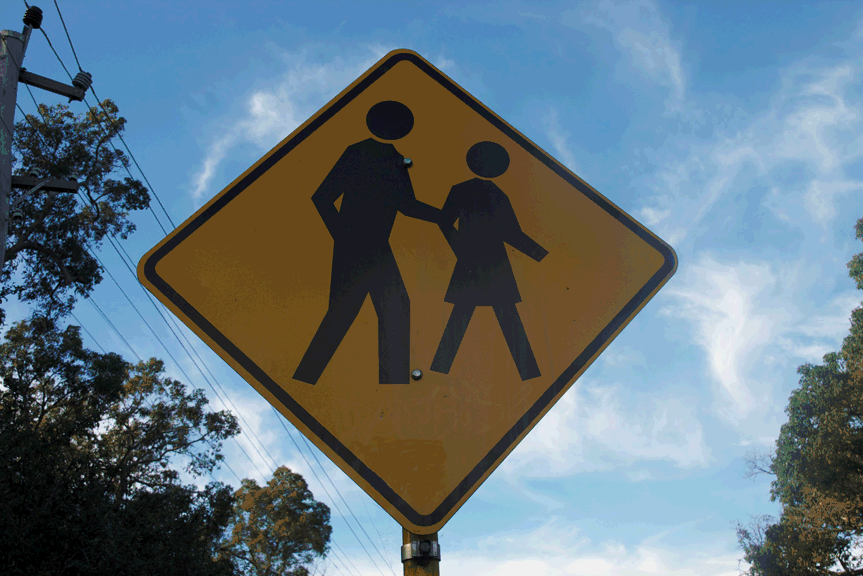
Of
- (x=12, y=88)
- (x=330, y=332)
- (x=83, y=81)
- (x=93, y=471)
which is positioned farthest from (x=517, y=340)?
(x=93, y=471)

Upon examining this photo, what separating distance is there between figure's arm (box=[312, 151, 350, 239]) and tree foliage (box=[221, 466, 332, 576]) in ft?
92.0

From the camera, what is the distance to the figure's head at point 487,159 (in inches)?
63.6

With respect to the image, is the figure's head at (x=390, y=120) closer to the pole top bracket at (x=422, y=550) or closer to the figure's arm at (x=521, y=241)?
the figure's arm at (x=521, y=241)

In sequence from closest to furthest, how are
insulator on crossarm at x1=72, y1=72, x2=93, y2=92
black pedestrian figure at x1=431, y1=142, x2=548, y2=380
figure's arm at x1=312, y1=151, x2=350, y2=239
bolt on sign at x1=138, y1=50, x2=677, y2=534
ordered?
bolt on sign at x1=138, y1=50, x2=677, y2=534 < black pedestrian figure at x1=431, y1=142, x2=548, y2=380 < figure's arm at x1=312, y1=151, x2=350, y2=239 < insulator on crossarm at x1=72, y1=72, x2=93, y2=92

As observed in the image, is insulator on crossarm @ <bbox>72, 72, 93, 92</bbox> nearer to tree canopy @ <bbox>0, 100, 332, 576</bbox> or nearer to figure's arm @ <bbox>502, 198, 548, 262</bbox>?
tree canopy @ <bbox>0, 100, 332, 576</bbox>

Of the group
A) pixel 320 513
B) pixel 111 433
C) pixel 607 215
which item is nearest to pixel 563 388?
pixel 607 215

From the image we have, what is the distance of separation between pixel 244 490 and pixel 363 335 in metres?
30.9

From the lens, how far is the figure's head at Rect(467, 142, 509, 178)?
1.62 m

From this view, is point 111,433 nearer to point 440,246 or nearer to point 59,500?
point 59,500

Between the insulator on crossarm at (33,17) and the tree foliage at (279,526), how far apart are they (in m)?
24.0

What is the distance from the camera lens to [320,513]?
28.2 meters

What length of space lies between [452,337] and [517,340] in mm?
167

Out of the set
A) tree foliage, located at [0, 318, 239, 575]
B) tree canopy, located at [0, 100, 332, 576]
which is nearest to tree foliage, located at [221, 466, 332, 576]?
tree canopy, located at [0, 100, 332, 576]

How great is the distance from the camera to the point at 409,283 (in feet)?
4.50
